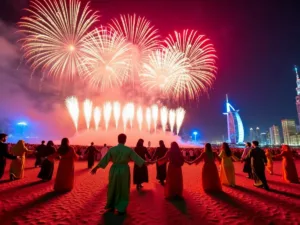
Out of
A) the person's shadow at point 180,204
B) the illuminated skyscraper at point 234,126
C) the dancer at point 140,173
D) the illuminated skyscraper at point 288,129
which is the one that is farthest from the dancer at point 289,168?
the illuminated skyscraper at point 288,129

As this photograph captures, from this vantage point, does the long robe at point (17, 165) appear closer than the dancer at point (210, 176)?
No

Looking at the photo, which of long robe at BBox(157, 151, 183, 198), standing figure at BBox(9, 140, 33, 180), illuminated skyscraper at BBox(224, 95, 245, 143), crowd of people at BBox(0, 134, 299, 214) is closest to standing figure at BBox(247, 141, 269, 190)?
crowd of people at BBox(0, 134, 299, 214)

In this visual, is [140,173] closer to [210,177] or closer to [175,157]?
[175,157]

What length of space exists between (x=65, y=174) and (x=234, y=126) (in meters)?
93.6

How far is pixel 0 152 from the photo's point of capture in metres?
6.41

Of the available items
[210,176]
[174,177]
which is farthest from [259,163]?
[174,177]

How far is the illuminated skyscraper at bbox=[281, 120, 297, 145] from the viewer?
18562 cm

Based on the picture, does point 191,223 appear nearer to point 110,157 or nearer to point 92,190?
point 110,157

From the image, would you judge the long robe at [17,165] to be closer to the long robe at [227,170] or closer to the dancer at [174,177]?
the dancer at [174,177]

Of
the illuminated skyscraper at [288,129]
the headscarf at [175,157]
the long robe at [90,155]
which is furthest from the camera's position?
the illuminated skyscraper at [288,129]

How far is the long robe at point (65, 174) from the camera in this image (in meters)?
6.72

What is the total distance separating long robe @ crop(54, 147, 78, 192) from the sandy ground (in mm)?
290

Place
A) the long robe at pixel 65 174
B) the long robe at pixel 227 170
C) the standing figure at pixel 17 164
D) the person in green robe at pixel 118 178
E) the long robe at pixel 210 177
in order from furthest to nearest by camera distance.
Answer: the standing figure at pixel 17 164
the long robe at pixel 227 170
the long robe at pixel 210 177
the long robe at pixel 65 174
the person in green robe at pixel 118 178

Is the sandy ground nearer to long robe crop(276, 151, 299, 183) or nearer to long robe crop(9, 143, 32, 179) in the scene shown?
long robe crop(9, 143, 32, 179)
